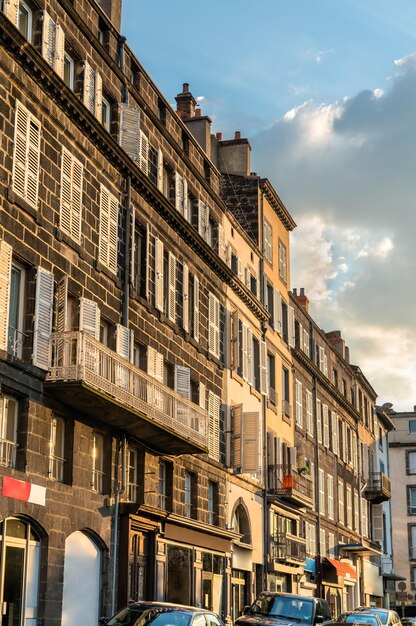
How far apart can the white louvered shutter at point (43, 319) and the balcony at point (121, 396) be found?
9.0 inches

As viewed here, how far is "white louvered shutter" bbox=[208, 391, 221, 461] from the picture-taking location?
105 feet

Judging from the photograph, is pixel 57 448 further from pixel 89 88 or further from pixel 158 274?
pixel 89 88

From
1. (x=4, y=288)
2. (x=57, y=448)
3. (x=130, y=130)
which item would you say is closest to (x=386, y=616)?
(x=57, y=448)

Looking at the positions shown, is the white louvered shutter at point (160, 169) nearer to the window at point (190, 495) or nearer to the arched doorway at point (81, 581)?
the window at point (190, 495)

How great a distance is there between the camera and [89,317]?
2292cm

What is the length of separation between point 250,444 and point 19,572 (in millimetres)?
15983

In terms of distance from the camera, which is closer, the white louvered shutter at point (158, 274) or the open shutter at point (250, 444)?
the white louvered shutter at point (158, 274)

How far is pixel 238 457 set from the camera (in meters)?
34.3

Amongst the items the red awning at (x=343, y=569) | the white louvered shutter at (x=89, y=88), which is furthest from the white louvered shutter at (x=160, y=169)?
the red awning at (x=343, y=569)

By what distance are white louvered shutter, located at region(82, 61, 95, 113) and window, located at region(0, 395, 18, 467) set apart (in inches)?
317

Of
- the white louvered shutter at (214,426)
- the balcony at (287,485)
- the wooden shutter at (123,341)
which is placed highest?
the wooden shutter at (123,341)

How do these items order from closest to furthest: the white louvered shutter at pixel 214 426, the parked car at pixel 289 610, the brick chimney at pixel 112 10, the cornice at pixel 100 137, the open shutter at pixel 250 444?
1. the cornice at pixel 100 137
2. the parked car at pixel 289 610
3. the brick chimney at pixel 112 10
4. the white louvered shutter at pixel 214 426
5. the open shutter at pixel 250 444

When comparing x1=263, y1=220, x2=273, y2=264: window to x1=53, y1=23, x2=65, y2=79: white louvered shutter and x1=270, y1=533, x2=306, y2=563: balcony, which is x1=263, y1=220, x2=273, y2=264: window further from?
x1=53, y1=23, x2=65, y2=79: white louvered shutter

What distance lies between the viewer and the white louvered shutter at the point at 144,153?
90.4 ft
